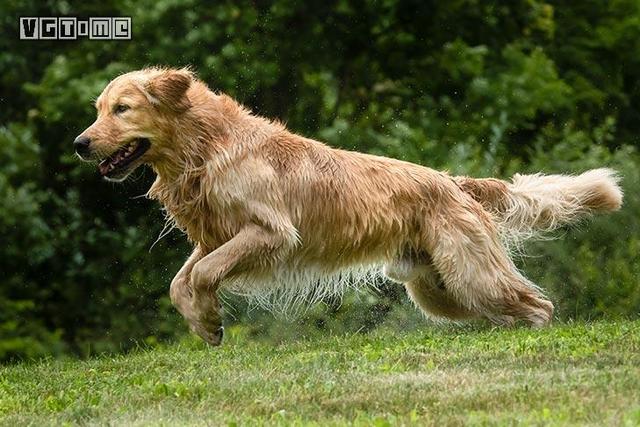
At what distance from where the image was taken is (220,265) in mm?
8328

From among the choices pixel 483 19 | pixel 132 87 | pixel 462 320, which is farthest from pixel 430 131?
pixel 132 87

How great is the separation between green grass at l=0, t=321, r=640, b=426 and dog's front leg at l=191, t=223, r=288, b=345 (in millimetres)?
241

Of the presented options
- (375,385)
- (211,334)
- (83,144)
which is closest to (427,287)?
(211,334)

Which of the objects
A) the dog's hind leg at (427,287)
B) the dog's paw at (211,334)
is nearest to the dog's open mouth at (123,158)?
the dog's paw at (211,334)

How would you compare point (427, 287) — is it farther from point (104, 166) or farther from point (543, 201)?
point (104, 166)

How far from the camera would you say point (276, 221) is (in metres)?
8.52

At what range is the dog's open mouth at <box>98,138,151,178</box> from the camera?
841cm

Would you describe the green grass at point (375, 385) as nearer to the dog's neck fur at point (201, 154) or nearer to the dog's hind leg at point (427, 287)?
the dog's hind leg at point (427, 287)

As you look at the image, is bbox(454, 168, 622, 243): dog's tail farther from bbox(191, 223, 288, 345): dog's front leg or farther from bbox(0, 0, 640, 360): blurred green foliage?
bbox(0, 0, 640, 360): blurred green foliage

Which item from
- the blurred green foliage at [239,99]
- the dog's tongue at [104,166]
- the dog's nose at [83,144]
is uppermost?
the dog's nose at [83,144]

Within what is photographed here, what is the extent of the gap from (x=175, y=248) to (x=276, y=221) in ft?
21.8

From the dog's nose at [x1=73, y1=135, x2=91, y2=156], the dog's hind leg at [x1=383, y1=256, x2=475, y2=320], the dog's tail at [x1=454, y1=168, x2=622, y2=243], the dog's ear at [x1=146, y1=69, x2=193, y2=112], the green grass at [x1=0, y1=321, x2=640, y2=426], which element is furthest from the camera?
the dog's tail at [x1=454, y1=168, x2=622, y2=243]

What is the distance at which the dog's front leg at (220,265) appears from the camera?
8.30 m

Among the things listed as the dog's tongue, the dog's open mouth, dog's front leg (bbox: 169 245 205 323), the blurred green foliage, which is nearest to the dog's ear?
the dog's open mouth
